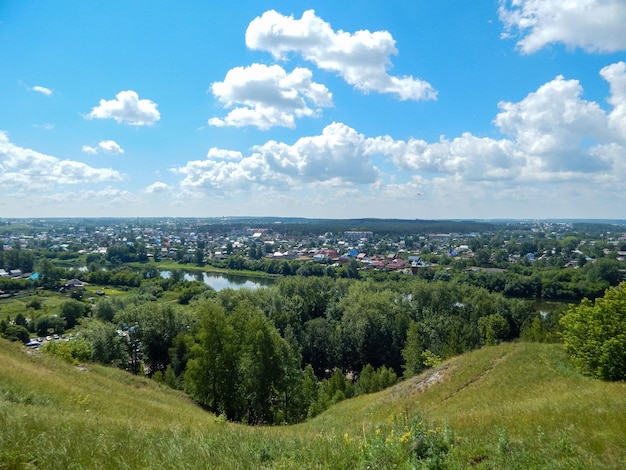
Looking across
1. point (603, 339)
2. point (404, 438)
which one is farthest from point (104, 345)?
point (603, 339)

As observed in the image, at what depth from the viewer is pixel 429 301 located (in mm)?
62906

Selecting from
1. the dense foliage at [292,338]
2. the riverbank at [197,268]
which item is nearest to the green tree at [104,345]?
the dense foliage at [292,338]

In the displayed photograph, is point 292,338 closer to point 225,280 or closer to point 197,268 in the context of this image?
point 225,280

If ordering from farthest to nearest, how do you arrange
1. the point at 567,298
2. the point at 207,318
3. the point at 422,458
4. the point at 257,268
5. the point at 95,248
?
the point at 95,248
the point at 257,268
the point at 567,298
the point at 207,318
the point at 422,458

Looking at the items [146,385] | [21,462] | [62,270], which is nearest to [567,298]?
[146,385]

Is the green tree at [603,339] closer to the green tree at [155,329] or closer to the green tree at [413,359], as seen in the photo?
the green tree at [413,359]

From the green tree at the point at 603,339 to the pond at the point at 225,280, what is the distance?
289 ft

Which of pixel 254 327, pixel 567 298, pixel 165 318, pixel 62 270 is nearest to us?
pixel 254 327

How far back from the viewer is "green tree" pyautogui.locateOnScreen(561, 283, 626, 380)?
53.1 ft

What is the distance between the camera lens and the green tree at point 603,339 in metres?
16.2

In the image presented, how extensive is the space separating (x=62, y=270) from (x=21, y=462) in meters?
113

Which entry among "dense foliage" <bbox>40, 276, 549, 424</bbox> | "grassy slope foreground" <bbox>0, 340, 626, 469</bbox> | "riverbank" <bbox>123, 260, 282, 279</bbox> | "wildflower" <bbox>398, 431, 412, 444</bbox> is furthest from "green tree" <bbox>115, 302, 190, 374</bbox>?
"riverbank" <bbox>123, 260, 282, 279</bbox>

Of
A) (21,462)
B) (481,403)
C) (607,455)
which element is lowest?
(481,403)

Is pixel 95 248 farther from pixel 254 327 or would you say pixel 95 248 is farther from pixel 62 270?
pixel 254 327
